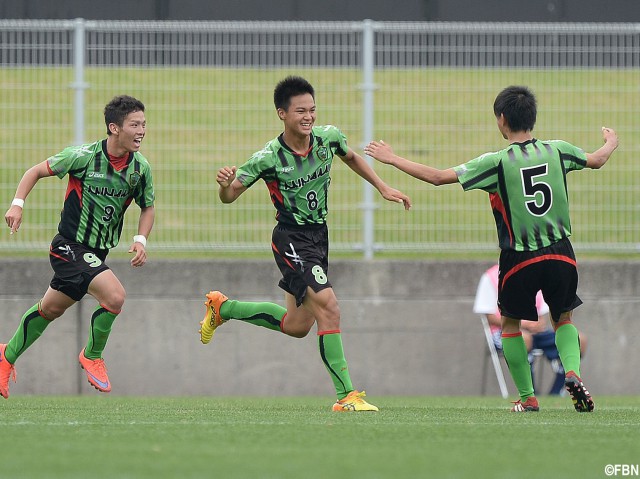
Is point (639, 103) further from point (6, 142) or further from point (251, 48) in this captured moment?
point (6, 142)

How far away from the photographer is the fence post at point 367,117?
1226 cm

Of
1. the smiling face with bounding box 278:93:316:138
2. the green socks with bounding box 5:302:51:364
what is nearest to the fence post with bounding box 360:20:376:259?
the smiling face with bounding box 278:93:316:138

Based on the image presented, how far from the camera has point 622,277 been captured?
40.0ft

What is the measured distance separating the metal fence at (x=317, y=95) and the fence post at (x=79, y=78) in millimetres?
13

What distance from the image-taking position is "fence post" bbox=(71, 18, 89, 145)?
39.9ft

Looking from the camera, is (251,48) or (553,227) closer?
(553,227)

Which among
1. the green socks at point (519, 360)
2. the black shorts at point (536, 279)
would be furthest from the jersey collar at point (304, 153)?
the green socks at point (519, 360)

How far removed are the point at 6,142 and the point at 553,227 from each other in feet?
20.3

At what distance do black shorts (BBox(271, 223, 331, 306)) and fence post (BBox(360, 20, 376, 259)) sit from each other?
12.4 ft

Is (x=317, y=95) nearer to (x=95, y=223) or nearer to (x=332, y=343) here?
(x=95, y=223)

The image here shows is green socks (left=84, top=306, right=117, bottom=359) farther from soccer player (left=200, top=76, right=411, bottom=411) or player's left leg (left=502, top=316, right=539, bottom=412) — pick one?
player's left leg (left=502, top=316, right=539, bottom=412)

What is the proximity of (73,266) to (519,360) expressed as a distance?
290cm

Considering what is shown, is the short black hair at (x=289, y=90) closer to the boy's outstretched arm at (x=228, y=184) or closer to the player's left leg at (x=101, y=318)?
the boy's outstretched arm at (x=228, y=184)

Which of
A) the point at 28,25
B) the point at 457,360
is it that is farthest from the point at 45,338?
the point at 457,360
